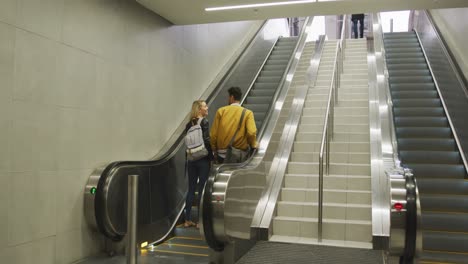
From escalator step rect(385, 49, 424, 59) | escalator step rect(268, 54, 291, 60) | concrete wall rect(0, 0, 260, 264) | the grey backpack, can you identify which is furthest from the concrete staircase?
concrete wall rect(0, 0, 260, 264)

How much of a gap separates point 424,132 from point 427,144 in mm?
375

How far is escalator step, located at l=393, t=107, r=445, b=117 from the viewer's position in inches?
287

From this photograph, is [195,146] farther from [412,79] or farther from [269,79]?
[412,79]

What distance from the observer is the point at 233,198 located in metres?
4.21

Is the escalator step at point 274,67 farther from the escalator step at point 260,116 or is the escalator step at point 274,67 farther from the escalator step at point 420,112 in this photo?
the escalator step at point 420,112

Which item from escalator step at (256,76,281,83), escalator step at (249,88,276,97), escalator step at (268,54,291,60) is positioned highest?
escalator step at (268,54,291,60)

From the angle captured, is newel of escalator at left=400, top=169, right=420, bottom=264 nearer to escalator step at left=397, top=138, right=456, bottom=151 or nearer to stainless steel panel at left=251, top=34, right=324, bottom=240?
stainless steel panel at left=251, top=34, right=324, bottom=240

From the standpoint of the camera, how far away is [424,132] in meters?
6.82

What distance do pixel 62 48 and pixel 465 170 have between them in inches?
221

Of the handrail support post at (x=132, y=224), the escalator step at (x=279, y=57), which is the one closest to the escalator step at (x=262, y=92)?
the escalator step at (x=279, y=57)

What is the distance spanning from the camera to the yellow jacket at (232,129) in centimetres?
513

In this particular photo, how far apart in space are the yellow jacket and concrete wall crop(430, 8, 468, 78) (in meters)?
3.62

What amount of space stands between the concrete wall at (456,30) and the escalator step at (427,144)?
1.09 metres

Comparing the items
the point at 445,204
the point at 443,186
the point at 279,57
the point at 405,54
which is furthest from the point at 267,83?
the point at 445,204
